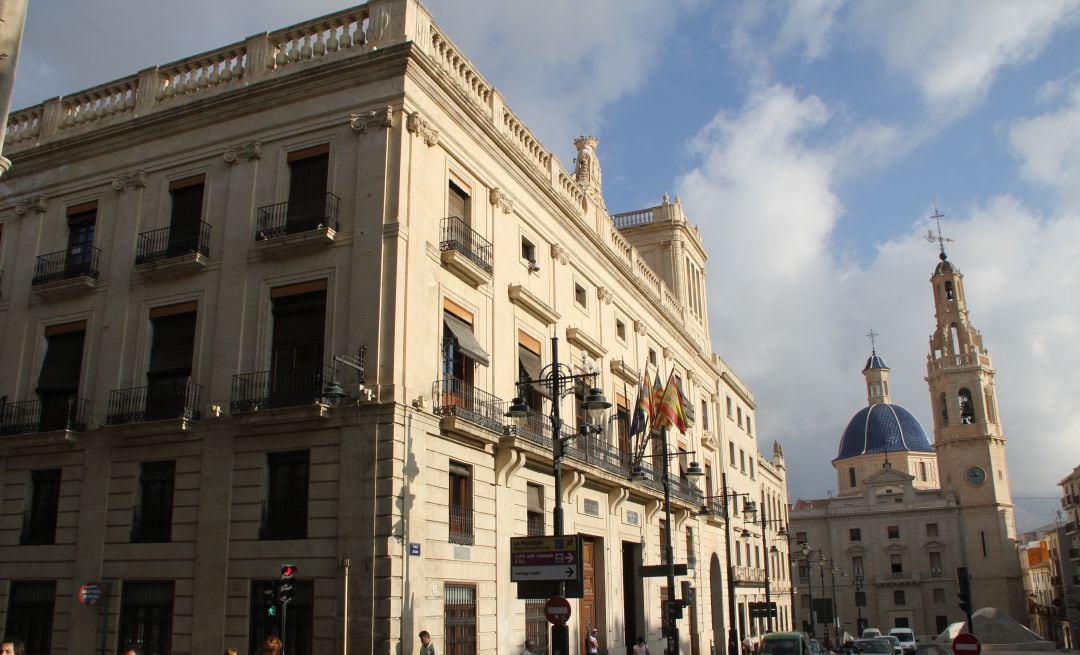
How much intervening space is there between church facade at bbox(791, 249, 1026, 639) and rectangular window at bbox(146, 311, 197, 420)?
7707 centimetres

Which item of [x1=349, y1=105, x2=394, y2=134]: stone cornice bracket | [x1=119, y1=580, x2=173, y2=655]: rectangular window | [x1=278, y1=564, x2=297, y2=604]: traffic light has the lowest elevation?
[x1=119, y1=580, x2=173, y2=655]: rectangular window

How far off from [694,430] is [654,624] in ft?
39.1

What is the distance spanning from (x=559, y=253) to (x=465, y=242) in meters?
6.64

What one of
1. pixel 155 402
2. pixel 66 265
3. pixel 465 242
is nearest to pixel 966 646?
pixel 465 242

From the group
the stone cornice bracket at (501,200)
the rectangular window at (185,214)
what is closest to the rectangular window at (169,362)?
the rectangular window at (185,214)

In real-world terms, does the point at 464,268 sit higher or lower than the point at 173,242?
lower

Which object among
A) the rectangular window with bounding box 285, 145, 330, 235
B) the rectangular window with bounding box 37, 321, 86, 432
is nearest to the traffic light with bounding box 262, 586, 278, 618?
the rectangular window with bounding box 285, 145, 330, 235

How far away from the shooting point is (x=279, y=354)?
2016 cm

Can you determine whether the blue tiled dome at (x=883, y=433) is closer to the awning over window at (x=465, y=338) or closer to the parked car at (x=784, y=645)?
the parked car at (x=784, y=645)

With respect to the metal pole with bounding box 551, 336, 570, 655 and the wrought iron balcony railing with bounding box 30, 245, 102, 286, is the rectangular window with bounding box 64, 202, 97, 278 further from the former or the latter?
the metal pole with bounding box 551, 336, 570, 655

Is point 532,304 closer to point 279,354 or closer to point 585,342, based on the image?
point 585,342

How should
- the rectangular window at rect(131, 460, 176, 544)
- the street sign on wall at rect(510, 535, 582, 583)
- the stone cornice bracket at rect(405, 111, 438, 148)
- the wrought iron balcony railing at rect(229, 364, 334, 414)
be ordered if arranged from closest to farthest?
the street sign on wall at rect(510, 535, 582, 583) < the wrought iron balcony railing at rect(229, 364, 334, 414) < the rectangular window at rect(131, 460, 176, 544) < the stone cornice bracket at rect(405, 111, 438, 148)

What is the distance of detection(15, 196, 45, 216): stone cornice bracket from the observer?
24.4m

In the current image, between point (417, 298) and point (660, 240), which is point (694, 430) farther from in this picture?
point (417, 298)
